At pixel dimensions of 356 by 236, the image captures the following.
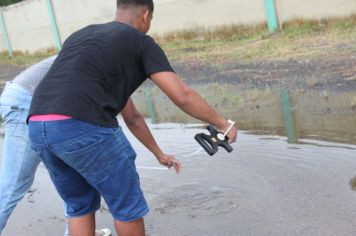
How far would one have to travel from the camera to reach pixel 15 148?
364 centimetres

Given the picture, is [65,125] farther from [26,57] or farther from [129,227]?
[26,57]

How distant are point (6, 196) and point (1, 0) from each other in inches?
1336

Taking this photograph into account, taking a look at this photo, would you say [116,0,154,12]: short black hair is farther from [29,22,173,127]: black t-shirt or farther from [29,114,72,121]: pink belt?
[29,114,72,121]: pink belt

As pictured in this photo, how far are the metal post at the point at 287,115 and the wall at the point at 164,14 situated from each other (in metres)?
5.32

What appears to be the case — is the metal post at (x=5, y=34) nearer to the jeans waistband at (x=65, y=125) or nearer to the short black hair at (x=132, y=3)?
the short black hair at (x=132, y=3)

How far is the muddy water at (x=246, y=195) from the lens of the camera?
383 centimetres

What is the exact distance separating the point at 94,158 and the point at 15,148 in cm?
106

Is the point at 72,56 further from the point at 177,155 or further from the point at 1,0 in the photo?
the point at 1,0

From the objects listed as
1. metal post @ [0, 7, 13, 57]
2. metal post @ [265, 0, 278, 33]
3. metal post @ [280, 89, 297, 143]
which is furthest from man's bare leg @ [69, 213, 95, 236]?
metal post @ [0, 7, 13, 57]

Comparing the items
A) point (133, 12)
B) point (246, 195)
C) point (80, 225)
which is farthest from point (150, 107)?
point (133, 12)

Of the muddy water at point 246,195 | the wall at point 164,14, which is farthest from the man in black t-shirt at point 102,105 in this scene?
the wall at point 164,14

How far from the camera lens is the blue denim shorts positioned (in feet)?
9.02

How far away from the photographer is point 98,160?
280 centimetres

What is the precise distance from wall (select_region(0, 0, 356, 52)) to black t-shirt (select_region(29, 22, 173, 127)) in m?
10.1
